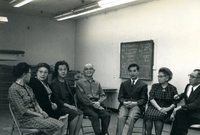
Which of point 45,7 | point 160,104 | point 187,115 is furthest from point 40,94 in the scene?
point 45,7

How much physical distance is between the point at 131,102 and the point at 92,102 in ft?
2.25

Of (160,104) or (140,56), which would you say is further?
(140,56)

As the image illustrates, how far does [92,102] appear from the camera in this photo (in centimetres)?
457

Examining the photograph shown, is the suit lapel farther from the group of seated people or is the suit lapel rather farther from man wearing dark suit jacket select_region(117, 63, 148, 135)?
man wearing dark suit jacket select_region(117, 63, 148, 135)

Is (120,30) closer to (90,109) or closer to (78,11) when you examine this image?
(78,11)

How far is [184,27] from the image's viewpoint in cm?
571

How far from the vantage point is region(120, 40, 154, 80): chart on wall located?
21.2 feet

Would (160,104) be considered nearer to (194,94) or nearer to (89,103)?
(194,94)

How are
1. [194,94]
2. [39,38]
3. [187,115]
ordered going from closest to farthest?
[187,115]
[194,94]
[39,38]

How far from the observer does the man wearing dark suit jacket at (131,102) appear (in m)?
4.45

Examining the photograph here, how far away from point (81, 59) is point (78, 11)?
239cm

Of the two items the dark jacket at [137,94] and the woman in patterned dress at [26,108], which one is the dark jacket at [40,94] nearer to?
the woman in patterned dress at [26,108]

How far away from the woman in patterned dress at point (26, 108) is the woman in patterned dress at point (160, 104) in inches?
63.2

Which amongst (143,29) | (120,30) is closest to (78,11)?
(120,30)
